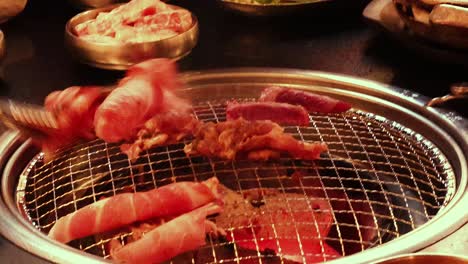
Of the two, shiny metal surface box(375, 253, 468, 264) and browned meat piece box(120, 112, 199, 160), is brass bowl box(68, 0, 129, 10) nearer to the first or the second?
browned meat piece box(120, 112, 199, 160)

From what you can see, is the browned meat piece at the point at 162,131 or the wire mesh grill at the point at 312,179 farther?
the browned meat piece at the point at 162,131

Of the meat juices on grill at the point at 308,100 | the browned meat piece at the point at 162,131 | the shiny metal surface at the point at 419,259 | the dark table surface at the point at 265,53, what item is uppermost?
the shiny metal surface at the point at 419,259

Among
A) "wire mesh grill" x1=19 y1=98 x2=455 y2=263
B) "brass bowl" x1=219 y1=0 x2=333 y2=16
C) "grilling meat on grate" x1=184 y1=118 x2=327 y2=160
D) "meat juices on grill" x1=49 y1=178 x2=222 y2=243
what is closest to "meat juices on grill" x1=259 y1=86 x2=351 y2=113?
"wire mesh grill" x1=19 y1=98 x2=455 y2=263

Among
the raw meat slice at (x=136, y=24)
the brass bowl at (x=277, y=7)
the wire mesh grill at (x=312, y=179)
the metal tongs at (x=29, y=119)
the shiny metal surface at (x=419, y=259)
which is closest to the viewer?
the shiny metal surface at (x=419, y=259)

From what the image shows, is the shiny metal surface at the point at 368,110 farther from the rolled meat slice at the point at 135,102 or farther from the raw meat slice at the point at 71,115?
the rolled meat slice at the point at 135,102

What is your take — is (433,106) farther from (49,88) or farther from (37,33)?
(37,33)

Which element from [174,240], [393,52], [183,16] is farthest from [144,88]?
[393,52]

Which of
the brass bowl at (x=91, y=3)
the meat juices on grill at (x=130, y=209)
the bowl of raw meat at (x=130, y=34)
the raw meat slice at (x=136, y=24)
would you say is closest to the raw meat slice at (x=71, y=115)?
the meat juices on grill at (x=130, y=209)
